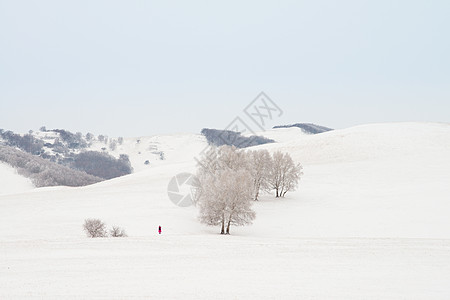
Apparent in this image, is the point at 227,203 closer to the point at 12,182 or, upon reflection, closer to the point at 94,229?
the point at 94,229

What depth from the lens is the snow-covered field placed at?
45.4 feet

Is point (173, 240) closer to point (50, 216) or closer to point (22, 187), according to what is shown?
point (50, 216)

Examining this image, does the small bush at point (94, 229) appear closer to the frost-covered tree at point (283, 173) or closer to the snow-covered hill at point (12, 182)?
the frost-covered tree at point (283, 173)

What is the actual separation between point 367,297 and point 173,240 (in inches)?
528

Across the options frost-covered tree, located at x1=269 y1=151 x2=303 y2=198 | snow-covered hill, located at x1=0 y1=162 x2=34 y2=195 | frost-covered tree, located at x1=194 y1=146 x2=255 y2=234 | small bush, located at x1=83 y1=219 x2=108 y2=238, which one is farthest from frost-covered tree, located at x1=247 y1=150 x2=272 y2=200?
snow-covered hill, located at x1=0 y1=162 x2=34 y2=195

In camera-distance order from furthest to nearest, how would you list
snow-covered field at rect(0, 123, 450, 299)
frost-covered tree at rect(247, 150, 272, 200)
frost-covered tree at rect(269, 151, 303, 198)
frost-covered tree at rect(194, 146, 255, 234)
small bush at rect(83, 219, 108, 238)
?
frost-covered tree at rect(269, 151, 303, 198) → frost-covered tree at rect(247, 150, 272, 200) → frost-covered tree at rect(194, 146, 255, 234) → small bush at rect(83, 219, 108, 238) → snow-covered field at rect(0, 123, 450, 299)

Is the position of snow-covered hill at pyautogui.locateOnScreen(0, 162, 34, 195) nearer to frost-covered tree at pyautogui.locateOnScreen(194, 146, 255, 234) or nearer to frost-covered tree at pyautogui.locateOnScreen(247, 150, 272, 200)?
frost-covered tree at pyautogui.locateOnScreen(247, 150, 272, 200)

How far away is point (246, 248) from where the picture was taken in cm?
2086

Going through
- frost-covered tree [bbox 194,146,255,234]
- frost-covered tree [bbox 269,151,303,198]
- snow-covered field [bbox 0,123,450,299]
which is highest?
frost-covered tree [bbox 269,151,303,198]

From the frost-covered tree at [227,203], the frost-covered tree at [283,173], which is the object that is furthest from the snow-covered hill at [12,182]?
the frost-covered tree at [227,203]

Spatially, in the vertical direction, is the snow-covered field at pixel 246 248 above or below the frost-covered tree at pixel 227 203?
below

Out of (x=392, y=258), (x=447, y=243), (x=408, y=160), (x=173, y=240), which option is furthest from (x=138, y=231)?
(x=408, y=160)

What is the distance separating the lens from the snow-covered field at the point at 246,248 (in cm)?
1383

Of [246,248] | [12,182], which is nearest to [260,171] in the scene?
[246,248]
